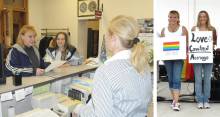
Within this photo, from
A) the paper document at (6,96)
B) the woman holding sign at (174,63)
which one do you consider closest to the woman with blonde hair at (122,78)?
the woman holding sign at (174,63)

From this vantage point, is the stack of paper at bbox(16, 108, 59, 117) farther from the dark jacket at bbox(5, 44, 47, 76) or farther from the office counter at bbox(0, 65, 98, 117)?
the dark jacket at bbox(5, 44, 47, 76)

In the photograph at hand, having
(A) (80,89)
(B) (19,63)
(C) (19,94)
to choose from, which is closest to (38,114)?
(C) (19,94)

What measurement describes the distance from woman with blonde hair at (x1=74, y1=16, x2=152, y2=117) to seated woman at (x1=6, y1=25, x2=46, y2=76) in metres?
1.57

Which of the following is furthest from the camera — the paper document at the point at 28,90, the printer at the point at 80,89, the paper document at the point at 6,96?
the printer at the point at 80,89

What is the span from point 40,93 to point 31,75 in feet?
0.87

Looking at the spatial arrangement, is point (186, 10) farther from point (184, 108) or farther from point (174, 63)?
point (184, 108)

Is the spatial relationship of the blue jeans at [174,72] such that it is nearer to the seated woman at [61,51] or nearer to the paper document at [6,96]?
the paper document at [6,96]

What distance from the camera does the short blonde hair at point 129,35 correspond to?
1.37m

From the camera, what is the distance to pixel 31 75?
282 cm

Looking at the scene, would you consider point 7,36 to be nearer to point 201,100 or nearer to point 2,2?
point 2,2

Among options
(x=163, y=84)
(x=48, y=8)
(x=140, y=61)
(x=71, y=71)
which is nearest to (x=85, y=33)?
(x=48, y=8)

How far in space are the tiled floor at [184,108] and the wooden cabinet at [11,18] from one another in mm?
4820

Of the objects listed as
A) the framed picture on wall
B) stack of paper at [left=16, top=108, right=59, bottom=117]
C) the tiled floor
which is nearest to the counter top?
stack of paper at [left=16, top=108, right=59, bottom=117]

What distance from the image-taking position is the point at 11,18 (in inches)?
274
